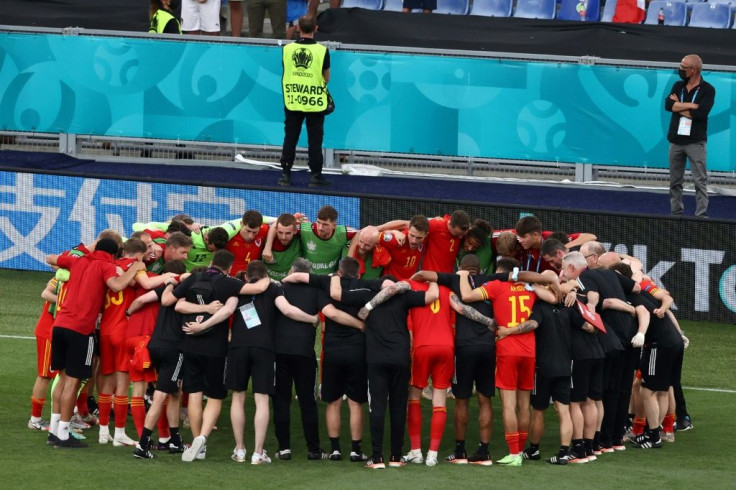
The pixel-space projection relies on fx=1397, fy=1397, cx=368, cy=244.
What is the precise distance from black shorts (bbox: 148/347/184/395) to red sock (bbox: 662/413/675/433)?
4.88 metres

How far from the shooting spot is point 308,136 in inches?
812

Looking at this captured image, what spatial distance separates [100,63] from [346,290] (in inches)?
430

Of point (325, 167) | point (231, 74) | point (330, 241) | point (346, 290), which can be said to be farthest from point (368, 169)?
point (346, 290)

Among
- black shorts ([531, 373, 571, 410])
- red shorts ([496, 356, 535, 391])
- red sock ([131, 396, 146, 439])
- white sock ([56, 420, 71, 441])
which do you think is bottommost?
white sock ([56, 420, 71, 441])

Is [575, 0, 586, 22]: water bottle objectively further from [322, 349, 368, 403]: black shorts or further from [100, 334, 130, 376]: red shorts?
[100, 334, 130, 376]: red shorts

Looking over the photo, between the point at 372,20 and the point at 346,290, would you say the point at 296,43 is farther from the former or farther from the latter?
the point at 346,290

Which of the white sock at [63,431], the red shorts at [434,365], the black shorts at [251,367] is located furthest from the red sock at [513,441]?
the white sock at [63,431]

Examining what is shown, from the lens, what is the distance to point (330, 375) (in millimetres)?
12859

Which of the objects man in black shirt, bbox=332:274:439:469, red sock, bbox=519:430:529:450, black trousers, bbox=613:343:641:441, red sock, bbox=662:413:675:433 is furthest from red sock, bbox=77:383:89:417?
A: red sock, bbox=662:413:675:433

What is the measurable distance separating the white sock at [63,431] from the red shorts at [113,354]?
601 mm

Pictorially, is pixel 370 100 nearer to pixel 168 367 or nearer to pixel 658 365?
pixel 658 365

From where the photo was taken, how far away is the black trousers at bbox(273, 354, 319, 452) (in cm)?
1282

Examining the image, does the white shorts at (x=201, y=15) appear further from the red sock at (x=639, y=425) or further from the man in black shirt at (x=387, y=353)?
the red sock at (x=639, y=425)

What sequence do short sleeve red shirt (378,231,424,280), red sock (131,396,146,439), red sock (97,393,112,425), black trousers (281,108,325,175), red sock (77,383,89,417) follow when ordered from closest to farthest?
1. red sock (131,396,146,439)
2. red sock (97,393,112,425)
3. red sock (77,383,89,417)
4. short sleeve red shirt (378,231,424,280)
5. black trousers (281,108,325,175)
